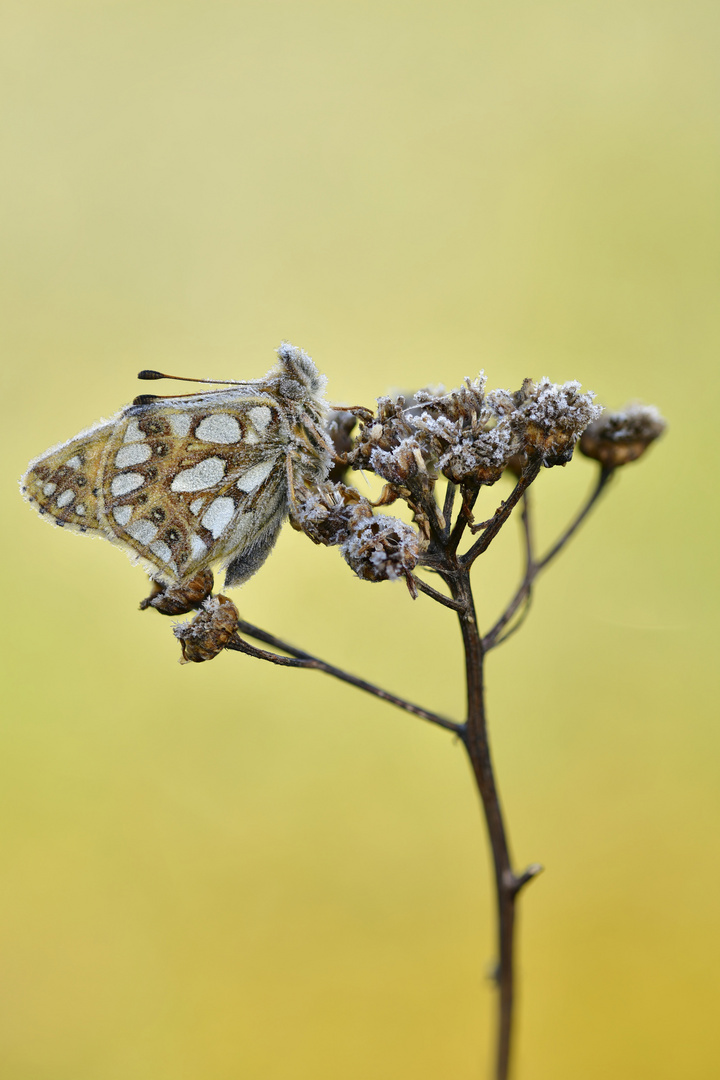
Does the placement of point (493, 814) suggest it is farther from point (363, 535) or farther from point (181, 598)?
point (181, 598)

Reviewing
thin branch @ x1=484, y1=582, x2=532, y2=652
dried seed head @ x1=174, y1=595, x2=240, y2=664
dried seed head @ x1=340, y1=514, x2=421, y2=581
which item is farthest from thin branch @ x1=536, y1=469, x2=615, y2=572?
dried seed head @ x1=174, y1=595, x2=240, y2=664

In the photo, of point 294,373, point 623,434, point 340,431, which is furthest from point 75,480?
point 623,434

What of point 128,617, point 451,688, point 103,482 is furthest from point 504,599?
point 103,482

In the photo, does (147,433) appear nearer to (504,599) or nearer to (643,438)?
(643,438)

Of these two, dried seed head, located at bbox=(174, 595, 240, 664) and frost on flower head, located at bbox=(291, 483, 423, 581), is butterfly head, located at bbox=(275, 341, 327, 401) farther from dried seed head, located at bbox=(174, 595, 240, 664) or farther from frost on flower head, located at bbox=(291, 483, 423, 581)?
dried seed head, located at bbox=(174, 595, 240, 664)

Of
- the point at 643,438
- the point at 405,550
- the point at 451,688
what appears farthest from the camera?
the point at 451,688

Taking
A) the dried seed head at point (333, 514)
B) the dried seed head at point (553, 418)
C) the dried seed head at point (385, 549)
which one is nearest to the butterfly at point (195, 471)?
the dried seed head at point (333, 514)
